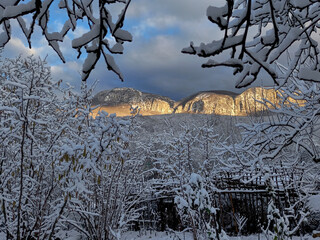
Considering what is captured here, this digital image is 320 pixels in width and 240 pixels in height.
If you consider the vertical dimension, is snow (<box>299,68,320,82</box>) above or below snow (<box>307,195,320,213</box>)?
above

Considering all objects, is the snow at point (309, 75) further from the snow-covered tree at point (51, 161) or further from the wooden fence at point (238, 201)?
the wooden fence at point (238, 201)

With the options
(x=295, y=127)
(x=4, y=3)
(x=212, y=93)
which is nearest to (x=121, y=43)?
(x=4, y=3)

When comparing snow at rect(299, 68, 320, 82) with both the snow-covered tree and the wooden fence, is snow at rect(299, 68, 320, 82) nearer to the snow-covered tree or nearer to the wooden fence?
the snow-covered tree

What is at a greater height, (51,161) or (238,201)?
(51,161)

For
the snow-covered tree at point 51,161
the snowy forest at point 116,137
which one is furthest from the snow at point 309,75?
the snow-covered tree at point 51,161

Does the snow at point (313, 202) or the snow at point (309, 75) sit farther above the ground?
the snow at point (309, 75)

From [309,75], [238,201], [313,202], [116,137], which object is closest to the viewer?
[309,75]

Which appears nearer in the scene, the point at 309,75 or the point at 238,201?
the point at 309,75

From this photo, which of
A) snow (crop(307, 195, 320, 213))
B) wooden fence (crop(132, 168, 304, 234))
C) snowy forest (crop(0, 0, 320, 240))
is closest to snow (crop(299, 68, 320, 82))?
snowy forest (crop(0, 0, 320, 240))

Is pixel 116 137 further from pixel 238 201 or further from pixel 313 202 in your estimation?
pixel 238 201

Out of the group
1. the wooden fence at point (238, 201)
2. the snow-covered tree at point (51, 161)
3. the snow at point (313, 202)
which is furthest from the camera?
Result: the wooden fence at point (238, 201)

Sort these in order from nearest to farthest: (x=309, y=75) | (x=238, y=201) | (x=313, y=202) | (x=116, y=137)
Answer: (x=309, y=75), (x=116, y=137), (x=313, y=202), (x=238, y=201)

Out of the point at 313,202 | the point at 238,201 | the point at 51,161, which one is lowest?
the point at 238,201

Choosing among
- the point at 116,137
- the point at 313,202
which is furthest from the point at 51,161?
the point at 313,202
